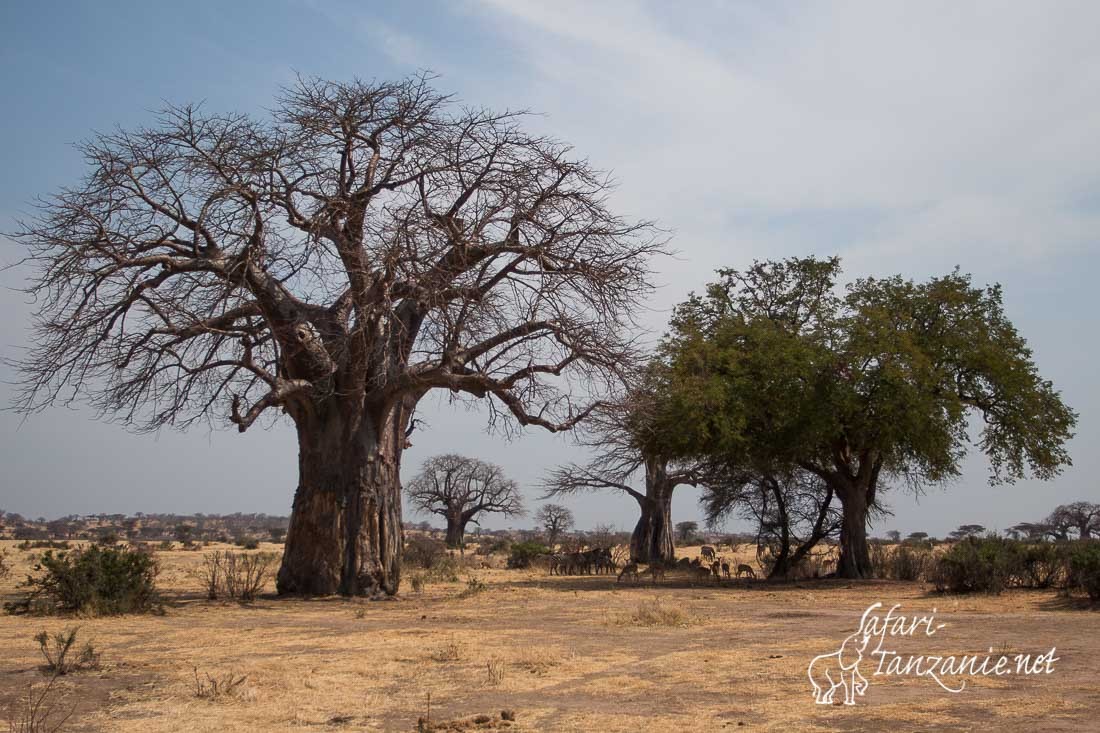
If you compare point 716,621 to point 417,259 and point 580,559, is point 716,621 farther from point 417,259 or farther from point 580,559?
point 580,559

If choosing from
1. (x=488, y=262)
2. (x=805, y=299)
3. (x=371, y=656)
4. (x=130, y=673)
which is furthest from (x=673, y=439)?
(x=130, y=673)

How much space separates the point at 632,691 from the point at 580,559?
18.8 m

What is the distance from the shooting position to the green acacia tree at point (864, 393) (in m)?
19.9

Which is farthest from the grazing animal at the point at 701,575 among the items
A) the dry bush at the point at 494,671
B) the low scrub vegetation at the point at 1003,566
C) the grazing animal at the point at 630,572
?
the dry bush at the point at 494,671

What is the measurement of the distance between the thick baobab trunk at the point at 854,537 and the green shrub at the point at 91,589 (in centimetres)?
1498

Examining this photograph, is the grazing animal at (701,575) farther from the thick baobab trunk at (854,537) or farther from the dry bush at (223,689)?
the dry bush at (223,689)

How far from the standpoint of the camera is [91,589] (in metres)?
13.3

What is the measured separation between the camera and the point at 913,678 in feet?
25.1

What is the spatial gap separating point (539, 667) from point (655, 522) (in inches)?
858

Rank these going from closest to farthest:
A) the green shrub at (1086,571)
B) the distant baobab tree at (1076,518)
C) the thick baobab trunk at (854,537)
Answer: the green shrub at (1086,571) < the thick baobab trunk at (854,537) < the distant baobab tree at (1076,518)

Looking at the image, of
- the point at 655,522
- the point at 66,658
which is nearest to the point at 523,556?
the point at 655,522

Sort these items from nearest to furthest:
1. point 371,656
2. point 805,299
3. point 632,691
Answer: point 632,691 < point 371,656 < point 805,299

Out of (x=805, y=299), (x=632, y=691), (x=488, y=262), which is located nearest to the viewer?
(x=632, y=691)

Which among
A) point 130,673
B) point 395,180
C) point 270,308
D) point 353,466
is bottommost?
point 130,673
